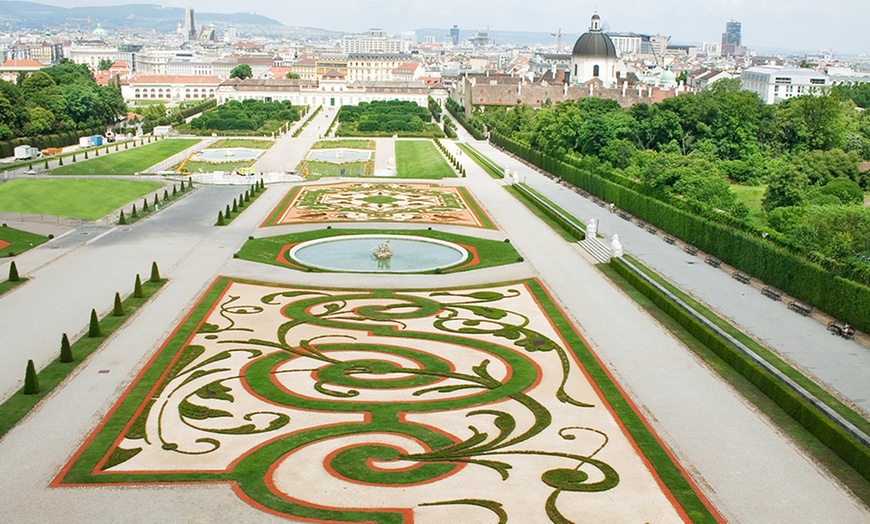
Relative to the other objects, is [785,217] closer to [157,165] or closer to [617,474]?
[617,474]

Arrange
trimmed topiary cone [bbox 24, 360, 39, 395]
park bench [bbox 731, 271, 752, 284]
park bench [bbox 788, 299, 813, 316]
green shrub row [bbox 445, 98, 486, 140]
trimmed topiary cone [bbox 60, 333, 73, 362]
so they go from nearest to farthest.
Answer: trimmed topiary cone [bbox 24, 360, 39, 395], trimmed topiary cone [bbox 60, 333, 73, 362], park bench [bbox 788, 299, 813, 316], park bench [bbox 731, 271, 752, 284], green shrub row [bbox 445, 98, 486, 140]

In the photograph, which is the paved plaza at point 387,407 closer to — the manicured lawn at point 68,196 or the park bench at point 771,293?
the park bench at point 771,293

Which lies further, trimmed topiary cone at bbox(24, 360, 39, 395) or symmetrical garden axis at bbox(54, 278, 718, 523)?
trimmed topiary cone at bbox(24, 360, 39, 395)

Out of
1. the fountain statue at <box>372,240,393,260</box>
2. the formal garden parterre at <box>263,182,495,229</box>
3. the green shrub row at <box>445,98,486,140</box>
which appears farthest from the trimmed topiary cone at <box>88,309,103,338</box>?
the green shrub row at <box>445,98,486,140</box>

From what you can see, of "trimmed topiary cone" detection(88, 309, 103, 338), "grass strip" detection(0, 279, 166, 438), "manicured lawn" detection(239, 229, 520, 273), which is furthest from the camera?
"manicured lawn" detection(239, 229, 520, 273)

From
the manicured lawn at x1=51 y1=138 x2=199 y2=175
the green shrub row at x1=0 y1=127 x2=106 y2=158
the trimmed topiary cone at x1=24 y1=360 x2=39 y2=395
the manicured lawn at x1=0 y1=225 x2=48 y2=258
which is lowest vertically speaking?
the trimmed topiary cone at x1=24 y1=360 x2=39 y2=395

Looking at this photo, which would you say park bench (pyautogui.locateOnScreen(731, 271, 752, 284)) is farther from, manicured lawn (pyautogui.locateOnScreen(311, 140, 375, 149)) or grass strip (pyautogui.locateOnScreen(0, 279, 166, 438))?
manicured lawn (pyautogui.locateOnScreen(311, 140, 375, 149))

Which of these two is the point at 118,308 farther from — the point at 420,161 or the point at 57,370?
the point at 420,161
